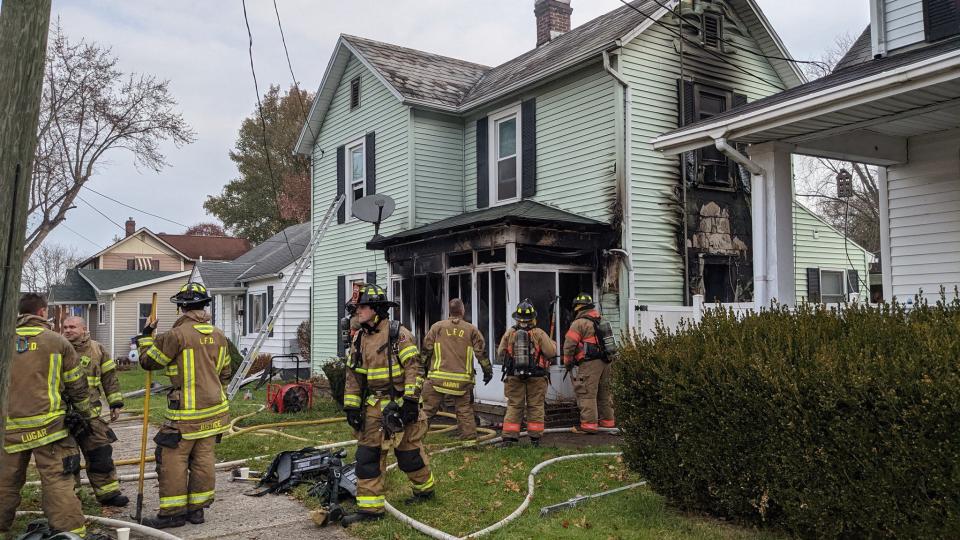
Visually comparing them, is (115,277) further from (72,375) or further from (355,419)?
(355,419)

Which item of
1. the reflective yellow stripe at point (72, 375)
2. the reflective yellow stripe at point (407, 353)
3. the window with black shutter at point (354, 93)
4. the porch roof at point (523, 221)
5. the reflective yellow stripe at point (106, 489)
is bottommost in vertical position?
the reflective yellow stripe at point (106, 489)

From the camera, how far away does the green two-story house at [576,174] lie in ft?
39.3

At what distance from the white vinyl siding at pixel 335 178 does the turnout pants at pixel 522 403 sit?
21.6 ft

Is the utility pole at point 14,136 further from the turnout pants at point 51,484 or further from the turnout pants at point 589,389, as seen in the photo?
the turnout pants at point 589,389

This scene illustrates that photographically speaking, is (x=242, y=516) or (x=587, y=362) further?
(x=587, y=362)

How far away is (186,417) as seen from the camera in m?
6.29

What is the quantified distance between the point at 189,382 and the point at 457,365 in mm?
4094

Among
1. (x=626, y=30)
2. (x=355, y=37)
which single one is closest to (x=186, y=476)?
(x=626, y=30)

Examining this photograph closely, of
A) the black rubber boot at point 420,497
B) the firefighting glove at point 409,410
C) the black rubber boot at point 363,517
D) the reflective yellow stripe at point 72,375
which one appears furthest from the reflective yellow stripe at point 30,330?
the black rubber boot at point 420,497

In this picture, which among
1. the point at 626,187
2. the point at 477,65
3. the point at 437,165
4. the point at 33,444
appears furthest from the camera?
the point at 477,65

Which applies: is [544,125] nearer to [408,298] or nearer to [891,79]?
[408,298]

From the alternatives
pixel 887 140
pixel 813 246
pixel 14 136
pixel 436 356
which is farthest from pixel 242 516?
pixel 813 246

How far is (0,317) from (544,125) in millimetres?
11324

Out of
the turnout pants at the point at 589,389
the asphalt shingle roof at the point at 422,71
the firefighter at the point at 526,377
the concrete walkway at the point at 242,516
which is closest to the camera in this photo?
the concrete walkway at the point at 242,516
